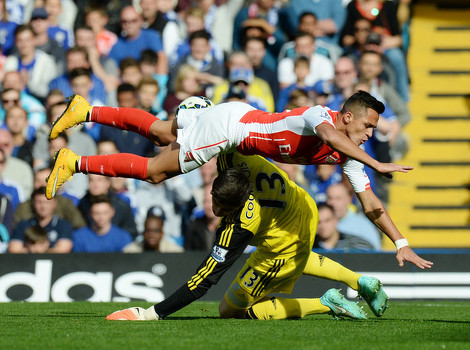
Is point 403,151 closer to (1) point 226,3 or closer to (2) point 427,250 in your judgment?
(2) point 427,250

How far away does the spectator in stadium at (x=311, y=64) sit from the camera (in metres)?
12.9

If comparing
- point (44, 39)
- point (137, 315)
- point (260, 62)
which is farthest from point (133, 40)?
point (137, 315)

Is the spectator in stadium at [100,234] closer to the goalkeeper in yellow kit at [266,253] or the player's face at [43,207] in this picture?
the player's face at [43,207]

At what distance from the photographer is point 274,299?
756 centimetres

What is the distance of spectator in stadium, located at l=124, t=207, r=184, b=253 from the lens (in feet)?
35.4

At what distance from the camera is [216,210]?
22.6 ft

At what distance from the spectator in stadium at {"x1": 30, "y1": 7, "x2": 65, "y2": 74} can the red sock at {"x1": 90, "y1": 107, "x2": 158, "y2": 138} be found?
5.99m

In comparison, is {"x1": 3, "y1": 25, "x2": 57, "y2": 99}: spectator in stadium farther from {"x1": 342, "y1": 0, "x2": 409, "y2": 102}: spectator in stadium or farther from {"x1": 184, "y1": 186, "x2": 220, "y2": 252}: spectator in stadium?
{"x1": 342, "y1": 0, "x2": 409, "y2": 102}: spectator in stadium

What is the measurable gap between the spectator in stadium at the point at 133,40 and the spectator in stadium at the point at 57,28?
2.66 feet

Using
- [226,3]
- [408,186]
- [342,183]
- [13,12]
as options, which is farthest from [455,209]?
[13,12]

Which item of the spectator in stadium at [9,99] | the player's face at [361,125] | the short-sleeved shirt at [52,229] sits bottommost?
the short-sleeved shirt at [52,229]

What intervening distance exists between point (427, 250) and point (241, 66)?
4115 mm

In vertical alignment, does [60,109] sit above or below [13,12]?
below

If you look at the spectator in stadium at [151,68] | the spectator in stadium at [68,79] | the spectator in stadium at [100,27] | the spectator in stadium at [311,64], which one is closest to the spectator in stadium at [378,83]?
the spectator in stadium at [311,64]
